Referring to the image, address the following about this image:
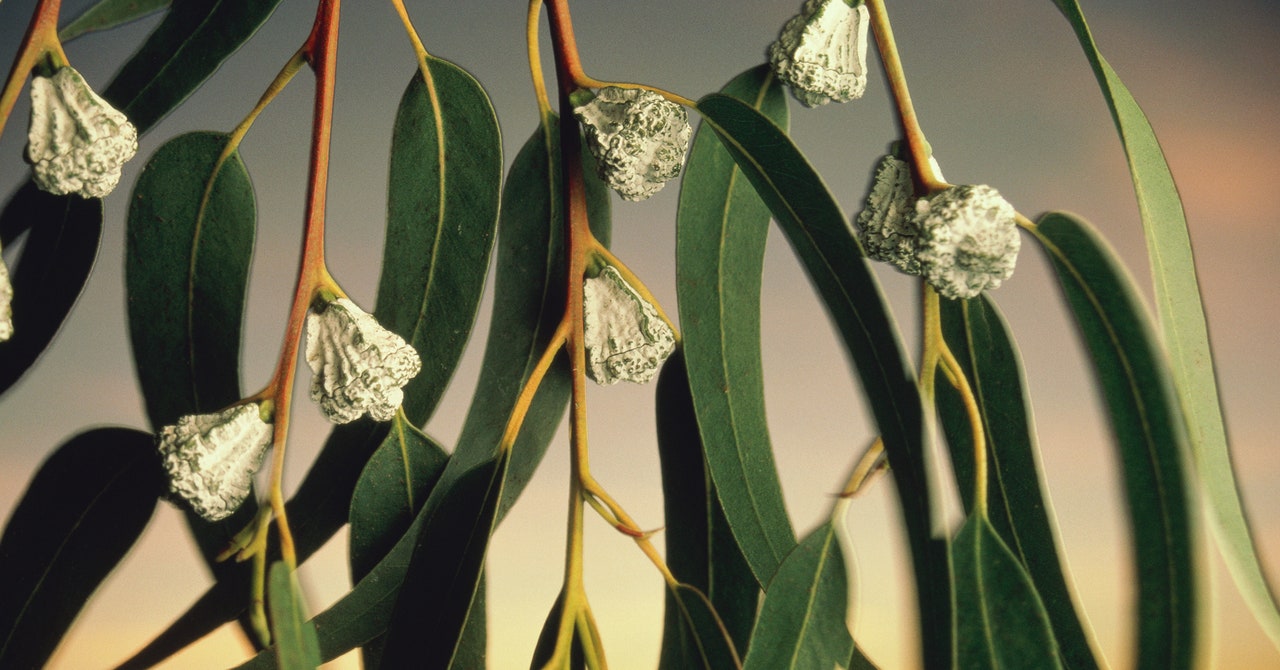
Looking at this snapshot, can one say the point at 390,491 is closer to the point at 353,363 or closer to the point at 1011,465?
the point at 353,363

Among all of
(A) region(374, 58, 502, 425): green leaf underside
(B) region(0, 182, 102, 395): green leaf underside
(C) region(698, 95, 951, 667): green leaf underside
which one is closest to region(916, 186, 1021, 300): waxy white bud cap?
(C) region(698, 95, 951, 667): green leaf underside

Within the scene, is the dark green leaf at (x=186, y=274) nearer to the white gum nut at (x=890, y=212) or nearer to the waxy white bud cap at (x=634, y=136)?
the waxy white bud cap at (x=634, y=136)

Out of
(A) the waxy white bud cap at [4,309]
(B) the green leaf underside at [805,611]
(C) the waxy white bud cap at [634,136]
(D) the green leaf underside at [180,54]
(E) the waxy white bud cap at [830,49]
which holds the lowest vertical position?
(B) the green leaf underside at [805,611]

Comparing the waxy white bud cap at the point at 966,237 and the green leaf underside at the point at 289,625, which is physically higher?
the waxy white bud cap at the point at 966,237

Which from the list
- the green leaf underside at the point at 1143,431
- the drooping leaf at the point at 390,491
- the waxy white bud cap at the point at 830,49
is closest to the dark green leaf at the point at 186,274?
the drooping leaf at the point at 390,491

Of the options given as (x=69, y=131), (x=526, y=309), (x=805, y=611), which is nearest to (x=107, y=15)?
(x=69, y=131)

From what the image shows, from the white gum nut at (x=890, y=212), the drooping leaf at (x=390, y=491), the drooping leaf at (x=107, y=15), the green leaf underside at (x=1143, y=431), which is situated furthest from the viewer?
the drooping leaf at (x=107, y=15)

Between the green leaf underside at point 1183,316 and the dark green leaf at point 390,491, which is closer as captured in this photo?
the green leaf underside at point 1183,316
